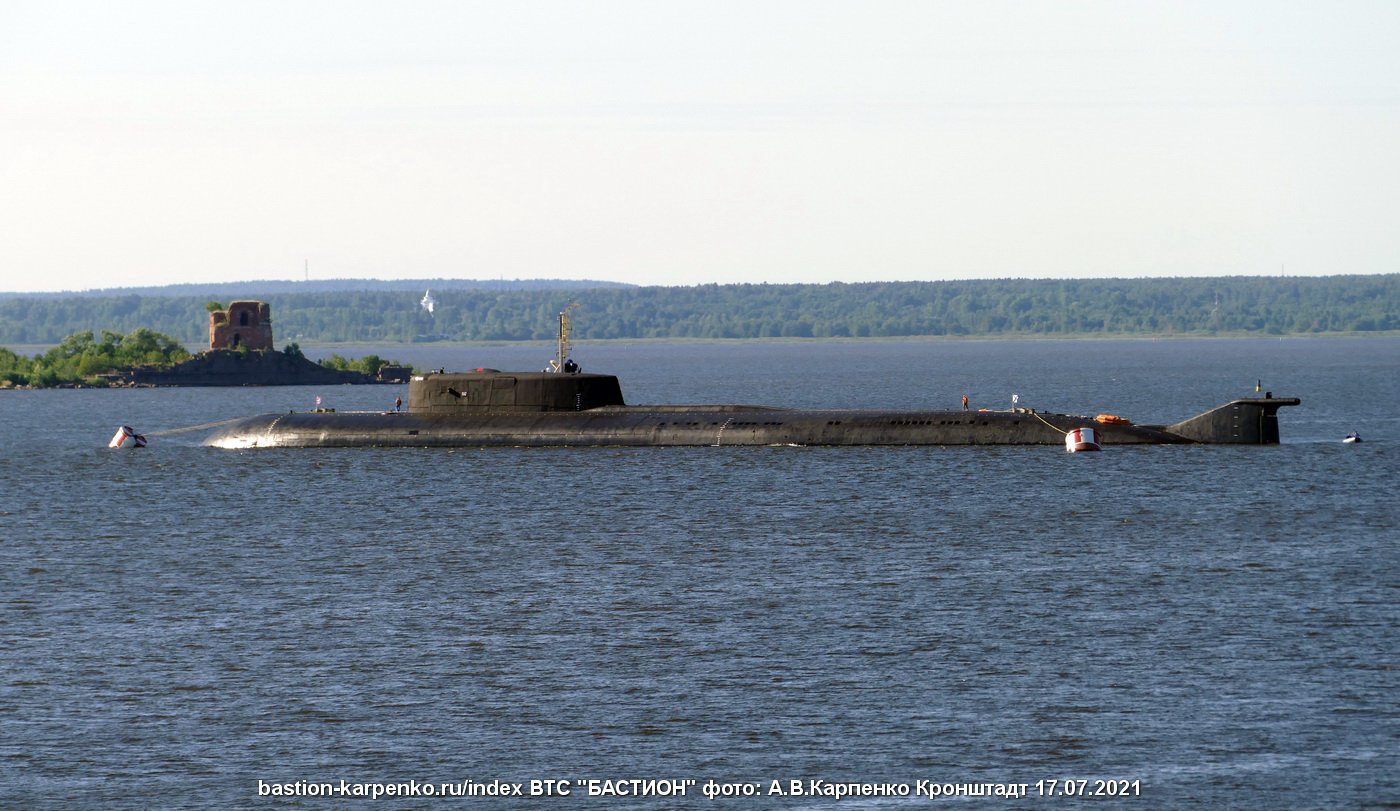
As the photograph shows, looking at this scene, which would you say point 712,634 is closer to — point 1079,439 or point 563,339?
point 1079,439

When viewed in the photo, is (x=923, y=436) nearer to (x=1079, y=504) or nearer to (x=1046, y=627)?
(x=1079, y=504)

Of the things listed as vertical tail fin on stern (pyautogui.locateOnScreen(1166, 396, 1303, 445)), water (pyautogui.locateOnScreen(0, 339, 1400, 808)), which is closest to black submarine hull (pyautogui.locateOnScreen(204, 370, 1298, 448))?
vertical tail fin on stern (pyautogui.locateOnScreen(1166, 396, 1303, 445))

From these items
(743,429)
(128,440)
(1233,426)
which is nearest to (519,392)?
(743,429)

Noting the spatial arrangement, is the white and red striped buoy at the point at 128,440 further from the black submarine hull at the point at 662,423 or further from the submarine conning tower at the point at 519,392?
the submarine conning tower at the point at 519,392

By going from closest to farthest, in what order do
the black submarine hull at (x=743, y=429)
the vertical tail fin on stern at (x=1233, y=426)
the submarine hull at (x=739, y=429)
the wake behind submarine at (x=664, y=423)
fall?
the vertical tail fin on stern at (x=1233, y=426) < the wake behind submarine at (x=664, y=423) < the black submarine hull at (x=743, y=429) < the submarine hull at (x=739, y=429)

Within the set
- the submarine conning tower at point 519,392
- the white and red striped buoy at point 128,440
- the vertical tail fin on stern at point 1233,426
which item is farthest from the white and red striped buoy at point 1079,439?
the white and red striped buoy at point 128,440

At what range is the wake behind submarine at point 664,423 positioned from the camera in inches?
2908

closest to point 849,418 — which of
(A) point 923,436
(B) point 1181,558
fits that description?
(A) point 923,436

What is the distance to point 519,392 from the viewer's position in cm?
7906

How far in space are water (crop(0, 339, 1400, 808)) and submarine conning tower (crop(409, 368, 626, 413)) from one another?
7693mm

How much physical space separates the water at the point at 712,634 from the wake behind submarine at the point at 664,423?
119 inches

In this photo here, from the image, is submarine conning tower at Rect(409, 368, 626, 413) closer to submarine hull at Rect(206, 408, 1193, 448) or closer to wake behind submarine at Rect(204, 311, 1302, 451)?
wake behind submarine at Rect(204, 311, 1302, 451)

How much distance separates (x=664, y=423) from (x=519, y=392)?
6.57m

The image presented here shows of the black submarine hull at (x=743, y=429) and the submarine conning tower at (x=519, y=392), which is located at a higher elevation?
the submarine conning tower at (x=519, y=392)
